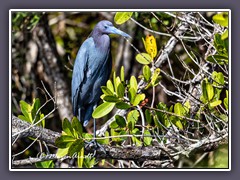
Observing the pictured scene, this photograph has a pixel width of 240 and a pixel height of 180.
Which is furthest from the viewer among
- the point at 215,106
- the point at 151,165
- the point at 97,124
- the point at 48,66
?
the point at 48,66

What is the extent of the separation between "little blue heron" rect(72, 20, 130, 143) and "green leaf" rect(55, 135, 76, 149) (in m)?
0.26

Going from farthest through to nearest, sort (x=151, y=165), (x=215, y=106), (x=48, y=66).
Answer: (x=48, y=66) → (x=151, y=165) → (x=215, y=106)

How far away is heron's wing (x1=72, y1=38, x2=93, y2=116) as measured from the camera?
330 cm

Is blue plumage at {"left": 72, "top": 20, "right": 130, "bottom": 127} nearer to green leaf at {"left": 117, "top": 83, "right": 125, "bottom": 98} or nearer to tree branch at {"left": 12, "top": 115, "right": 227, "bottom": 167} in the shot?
tree branch at {"left": 12, "top": 115, "right": 227, "bottom": 167}

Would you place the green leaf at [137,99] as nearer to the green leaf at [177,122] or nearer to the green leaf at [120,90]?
the green leaf at [120,90]

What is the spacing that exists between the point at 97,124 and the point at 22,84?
0.45 meters

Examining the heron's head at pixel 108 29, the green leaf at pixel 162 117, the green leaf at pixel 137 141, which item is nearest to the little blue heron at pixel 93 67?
the heron's head at pixel 108 29

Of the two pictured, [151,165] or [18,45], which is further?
[18,45]

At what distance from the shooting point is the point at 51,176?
324cm
